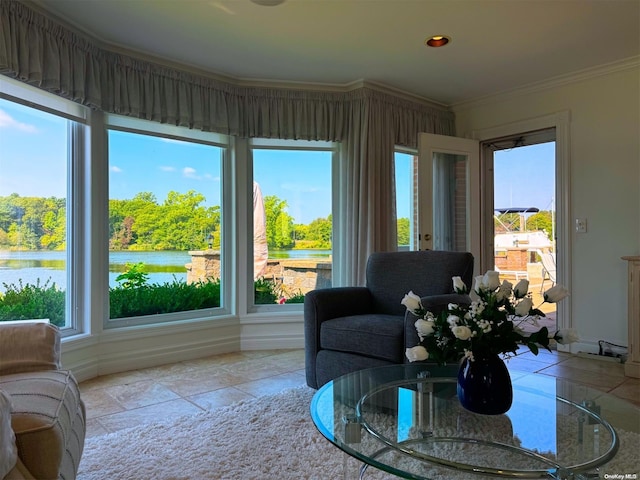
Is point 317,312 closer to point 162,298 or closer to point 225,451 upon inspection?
point 225,451

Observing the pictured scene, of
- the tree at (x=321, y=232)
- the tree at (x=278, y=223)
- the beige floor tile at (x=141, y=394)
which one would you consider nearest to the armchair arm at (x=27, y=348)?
the beige floor tile at (x=141, y=394)

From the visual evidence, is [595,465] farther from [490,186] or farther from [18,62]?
[490,186]

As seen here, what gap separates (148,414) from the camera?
96.0 inches

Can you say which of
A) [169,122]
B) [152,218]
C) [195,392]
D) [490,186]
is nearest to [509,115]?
[490,186]

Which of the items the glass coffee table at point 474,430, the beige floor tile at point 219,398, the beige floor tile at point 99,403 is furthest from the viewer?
the beige floor tile at point 219,398

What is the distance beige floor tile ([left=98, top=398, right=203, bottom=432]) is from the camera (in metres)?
2.31

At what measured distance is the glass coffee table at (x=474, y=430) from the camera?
129 centimetres

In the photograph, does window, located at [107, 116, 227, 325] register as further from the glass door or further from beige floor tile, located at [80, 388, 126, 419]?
the glass door

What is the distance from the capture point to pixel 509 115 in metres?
4.27

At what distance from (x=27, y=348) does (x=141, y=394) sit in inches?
48.8

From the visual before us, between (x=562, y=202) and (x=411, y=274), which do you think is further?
(x=562, y=202)

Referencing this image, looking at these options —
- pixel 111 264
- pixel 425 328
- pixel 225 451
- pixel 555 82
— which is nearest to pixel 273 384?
pixel 225 451

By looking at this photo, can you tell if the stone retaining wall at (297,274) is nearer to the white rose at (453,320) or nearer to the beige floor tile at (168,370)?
the beige floor tile at (168,370)

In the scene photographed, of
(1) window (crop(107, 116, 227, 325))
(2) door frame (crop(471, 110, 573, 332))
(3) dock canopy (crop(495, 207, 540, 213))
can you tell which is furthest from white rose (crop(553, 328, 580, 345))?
(3) dock canopy (crop(495, 207, 540, 213))
